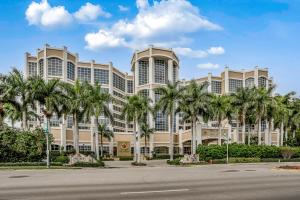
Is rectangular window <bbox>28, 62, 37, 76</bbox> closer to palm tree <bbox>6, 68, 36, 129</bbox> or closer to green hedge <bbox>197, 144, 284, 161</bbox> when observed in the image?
palm tree <bbox>6, 68, 36, 129</bbox>

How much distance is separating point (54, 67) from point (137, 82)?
2132cm

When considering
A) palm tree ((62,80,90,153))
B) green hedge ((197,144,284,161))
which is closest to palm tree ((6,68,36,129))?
palm tree ((62,80,90,153))

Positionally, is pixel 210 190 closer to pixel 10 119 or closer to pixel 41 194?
pixel 41 194

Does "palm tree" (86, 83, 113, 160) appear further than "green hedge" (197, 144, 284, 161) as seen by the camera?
No

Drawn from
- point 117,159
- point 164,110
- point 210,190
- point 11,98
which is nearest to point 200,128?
point 117,159

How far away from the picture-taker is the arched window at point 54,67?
92556 mm

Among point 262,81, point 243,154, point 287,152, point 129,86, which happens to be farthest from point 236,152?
point 129,86

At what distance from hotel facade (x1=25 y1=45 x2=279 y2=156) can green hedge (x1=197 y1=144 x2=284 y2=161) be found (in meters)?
22.6

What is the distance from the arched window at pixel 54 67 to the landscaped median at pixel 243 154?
1731 inches

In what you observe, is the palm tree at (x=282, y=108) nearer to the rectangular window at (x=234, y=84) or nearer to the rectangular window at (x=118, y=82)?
the rectangular window at (x=234, y=84)

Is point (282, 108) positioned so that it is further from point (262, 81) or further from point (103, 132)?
point (262, 81)

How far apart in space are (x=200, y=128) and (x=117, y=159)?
1960 centimetres

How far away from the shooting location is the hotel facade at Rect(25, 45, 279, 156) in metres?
90.6

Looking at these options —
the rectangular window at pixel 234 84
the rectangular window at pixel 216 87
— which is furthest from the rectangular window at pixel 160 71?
the rectangular window at pixel 234 84
